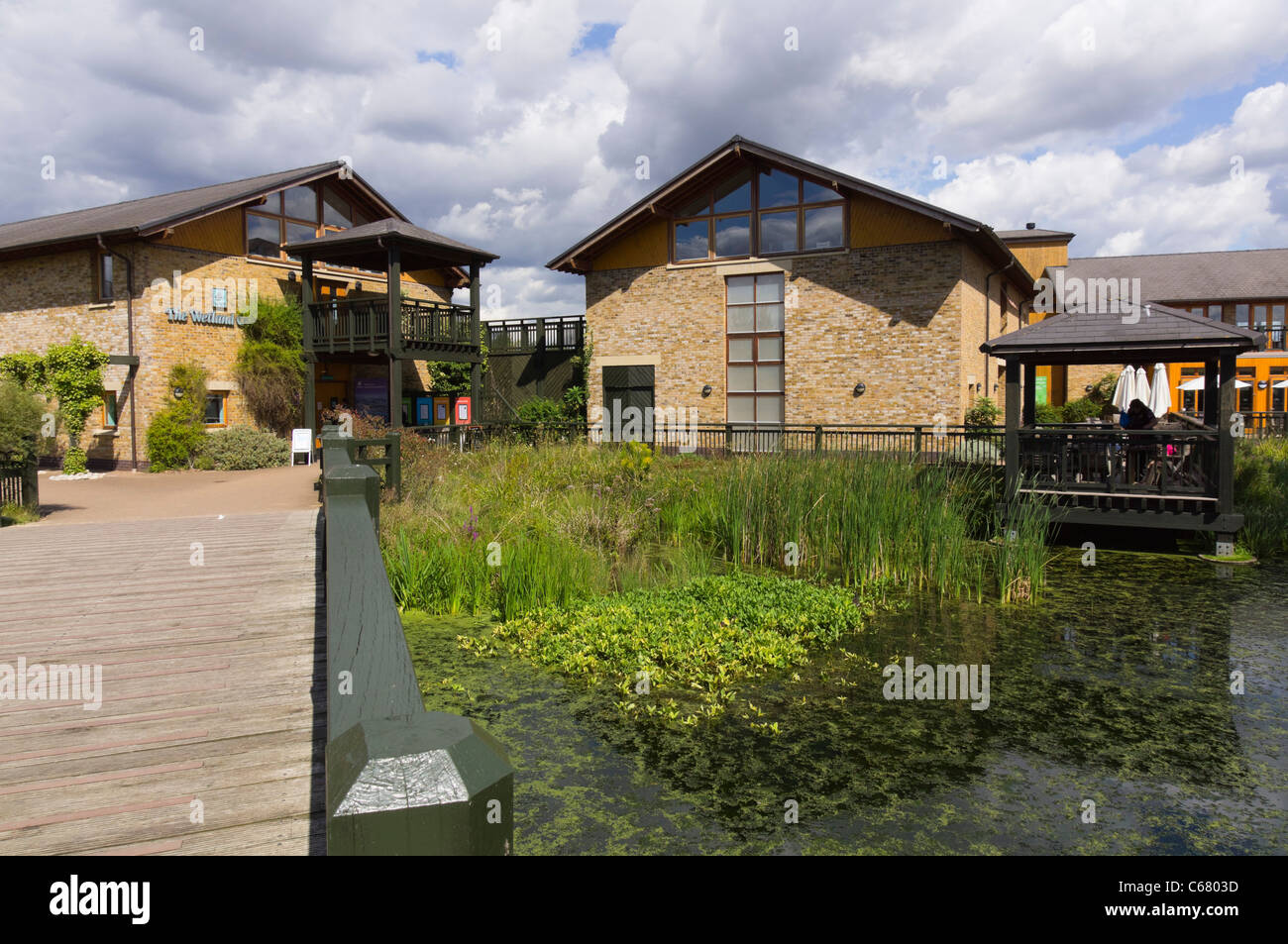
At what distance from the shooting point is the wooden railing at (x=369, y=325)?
19.8 meters

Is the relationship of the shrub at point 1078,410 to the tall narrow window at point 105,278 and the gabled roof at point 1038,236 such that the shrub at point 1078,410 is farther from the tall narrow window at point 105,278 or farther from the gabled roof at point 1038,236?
the tall narrow window at point 105,278

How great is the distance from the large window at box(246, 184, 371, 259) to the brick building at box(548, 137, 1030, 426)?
6.61 m

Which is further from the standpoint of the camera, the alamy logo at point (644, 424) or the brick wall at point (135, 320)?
the alamy logo at point (644, 424)

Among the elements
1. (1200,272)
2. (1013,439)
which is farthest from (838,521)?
(1200,272)

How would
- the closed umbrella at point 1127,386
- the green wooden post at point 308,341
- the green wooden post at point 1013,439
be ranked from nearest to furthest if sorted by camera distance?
the green wooden post at point 1013,439
the closed umbrella at point 1127,386
the green wooden post at point 308,341

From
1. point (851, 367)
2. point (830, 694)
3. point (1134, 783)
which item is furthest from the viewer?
point (851, 367)

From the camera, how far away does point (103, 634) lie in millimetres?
4891

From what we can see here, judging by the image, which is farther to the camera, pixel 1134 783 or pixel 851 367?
pixel 851 367

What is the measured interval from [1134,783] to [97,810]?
479cm

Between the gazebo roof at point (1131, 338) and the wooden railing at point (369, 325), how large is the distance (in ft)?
43.6

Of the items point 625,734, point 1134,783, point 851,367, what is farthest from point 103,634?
point 851,367
